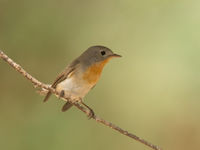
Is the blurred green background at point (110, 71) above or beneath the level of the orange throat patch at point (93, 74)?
above

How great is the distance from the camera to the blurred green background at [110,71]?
4.85 m

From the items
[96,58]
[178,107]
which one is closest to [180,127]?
[178,107]

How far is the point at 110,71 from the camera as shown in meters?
5.27

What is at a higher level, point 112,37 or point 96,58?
point 112,37

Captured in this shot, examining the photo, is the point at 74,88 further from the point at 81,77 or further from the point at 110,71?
the point at 110,71

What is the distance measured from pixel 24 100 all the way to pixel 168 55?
1.76 m

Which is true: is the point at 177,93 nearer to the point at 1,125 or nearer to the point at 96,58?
the point at 96,58

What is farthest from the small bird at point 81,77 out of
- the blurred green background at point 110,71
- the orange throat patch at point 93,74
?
the blurred green background at point 110,71

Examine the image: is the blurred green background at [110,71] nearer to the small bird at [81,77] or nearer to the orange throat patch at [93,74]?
the small bird at [81,77]

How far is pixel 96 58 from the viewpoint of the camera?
355cm

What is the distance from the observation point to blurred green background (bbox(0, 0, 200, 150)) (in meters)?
4.85

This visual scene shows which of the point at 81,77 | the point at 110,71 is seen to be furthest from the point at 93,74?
the point at 110,71

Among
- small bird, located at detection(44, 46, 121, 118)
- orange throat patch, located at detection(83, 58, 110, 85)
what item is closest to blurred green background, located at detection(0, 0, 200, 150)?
small bird, located at detection(44, 46, 121, 118)

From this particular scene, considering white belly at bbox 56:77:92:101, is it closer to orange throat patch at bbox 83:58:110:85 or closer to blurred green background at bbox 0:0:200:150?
orange throat patch at bbox 83:58:110:85
